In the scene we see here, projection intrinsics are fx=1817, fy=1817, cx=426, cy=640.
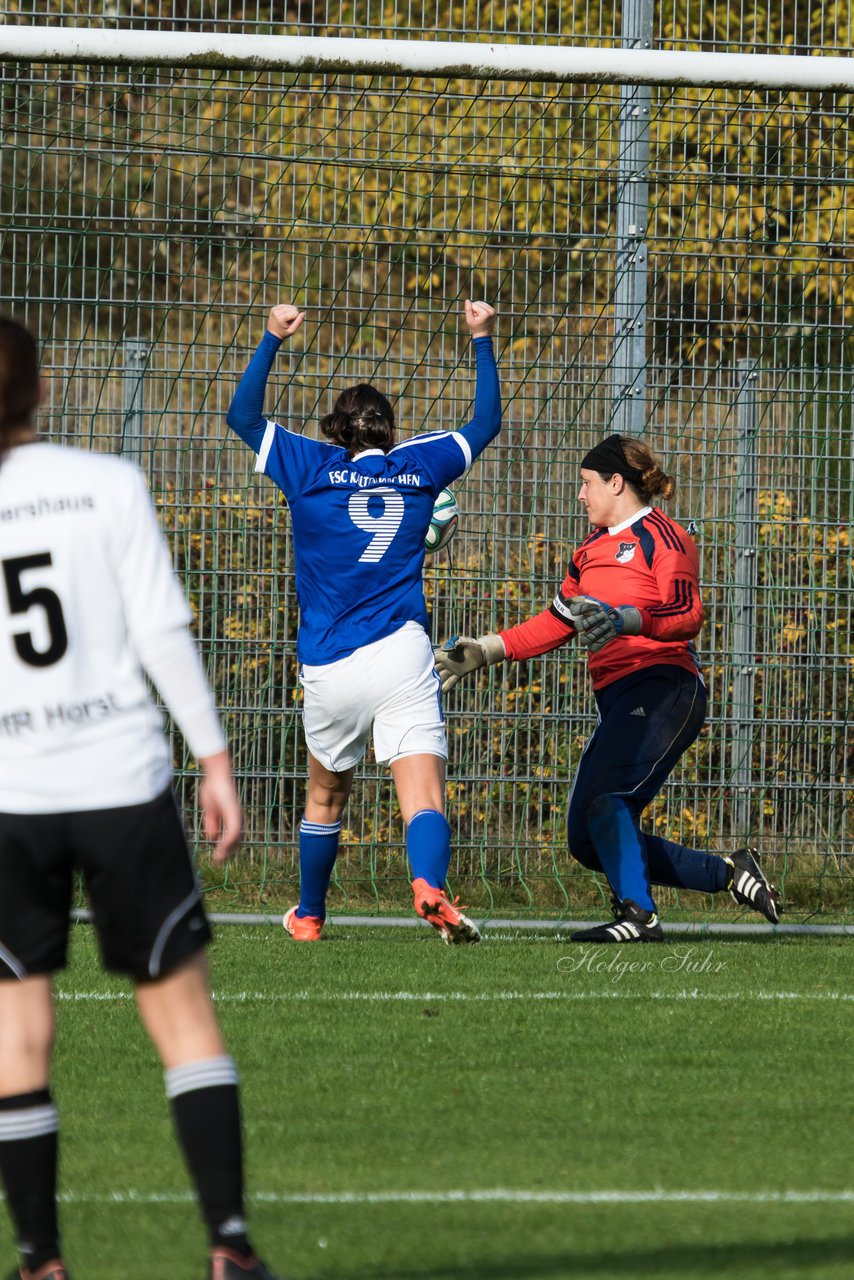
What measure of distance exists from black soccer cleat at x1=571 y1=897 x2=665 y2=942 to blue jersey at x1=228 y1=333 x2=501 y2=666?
1379 millimetres

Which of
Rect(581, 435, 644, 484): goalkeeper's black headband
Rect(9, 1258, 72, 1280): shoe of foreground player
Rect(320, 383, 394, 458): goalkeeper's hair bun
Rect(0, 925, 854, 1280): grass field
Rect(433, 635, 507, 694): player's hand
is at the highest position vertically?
Rect(320, 383, 394, 458): goalkeeper's hair bun

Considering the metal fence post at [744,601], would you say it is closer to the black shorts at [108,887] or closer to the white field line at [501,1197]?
the white field line at [501,1197]

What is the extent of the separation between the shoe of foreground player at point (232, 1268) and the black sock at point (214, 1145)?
0.04ft

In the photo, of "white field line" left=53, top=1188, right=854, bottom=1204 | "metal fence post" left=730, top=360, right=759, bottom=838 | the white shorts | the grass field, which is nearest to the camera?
the grass field

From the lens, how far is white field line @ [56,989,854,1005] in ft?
19.1

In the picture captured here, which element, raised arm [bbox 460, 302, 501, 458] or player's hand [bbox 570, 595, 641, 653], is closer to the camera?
player's hand [bbox 570, 595, 641, 653]

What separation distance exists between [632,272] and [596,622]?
259 centimetres

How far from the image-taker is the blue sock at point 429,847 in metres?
6.47

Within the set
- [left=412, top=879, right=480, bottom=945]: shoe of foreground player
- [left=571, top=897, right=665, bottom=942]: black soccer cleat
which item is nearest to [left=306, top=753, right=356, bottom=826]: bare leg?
[left=412, top=879, right=480, bottom=945]: shoe of foreground player

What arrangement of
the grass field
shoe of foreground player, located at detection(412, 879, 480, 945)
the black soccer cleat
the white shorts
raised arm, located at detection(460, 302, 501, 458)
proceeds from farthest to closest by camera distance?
1. the black soccer cleat
2. raised arm, located at detection(460, 302, 501, 458)
3. the white shorts
4. shoe of foreground player, located at detection(412, 879, 480, 945)
5. the grass field

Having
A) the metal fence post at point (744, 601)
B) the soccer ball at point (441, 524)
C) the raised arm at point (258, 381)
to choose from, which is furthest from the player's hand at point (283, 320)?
the metal fence post at point (744, 601)

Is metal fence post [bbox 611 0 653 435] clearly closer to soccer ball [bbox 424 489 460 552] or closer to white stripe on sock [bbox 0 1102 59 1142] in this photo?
soccer ball [bbox 424 489 460 552]

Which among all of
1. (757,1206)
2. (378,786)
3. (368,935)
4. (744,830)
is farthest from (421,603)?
(757,1206)

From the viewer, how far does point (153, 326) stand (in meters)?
8.66
